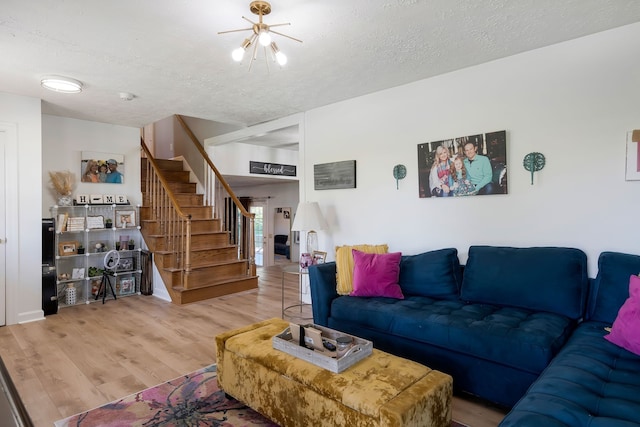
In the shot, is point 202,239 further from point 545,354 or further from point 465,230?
point 545,354

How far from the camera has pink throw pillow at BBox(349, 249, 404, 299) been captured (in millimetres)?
3084

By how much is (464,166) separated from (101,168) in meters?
4.96

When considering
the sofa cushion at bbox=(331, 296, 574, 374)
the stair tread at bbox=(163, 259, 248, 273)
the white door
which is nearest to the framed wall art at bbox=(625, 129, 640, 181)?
the sofa cushion at bbox=(331, 296, 574, 374)

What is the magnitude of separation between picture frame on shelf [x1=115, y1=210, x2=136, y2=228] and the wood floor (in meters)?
1.10

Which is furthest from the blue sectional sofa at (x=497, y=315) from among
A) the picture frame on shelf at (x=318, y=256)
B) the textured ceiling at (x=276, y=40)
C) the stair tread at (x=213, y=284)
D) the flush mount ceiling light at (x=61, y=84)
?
the flush mount ceiling light at (x=61, y=84)

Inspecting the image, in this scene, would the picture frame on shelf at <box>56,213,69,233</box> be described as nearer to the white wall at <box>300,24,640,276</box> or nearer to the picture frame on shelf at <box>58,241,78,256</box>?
the picture frame on shelf at <box>58,241,78,256</box>

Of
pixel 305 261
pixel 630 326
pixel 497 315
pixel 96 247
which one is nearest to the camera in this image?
pixel 630 326

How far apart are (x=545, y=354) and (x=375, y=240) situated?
6.88 ft

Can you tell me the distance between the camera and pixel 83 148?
16.8ft

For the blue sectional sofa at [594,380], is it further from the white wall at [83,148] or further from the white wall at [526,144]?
the white wall at [83,148]

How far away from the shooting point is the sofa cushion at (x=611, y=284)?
2.29m

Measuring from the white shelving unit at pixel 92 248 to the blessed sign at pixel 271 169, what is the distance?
2240 millimetres

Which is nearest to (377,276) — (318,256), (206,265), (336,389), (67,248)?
(318,256)

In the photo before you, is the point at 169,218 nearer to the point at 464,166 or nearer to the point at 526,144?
the point at 464,166
